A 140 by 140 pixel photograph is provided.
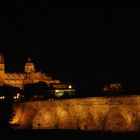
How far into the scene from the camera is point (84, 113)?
133 ft

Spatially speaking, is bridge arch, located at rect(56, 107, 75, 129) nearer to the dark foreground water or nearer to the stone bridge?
the stone bridge

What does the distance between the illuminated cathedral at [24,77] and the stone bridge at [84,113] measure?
1114 inches

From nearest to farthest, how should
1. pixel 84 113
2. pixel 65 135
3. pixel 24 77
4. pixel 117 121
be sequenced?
pixel 65 135 → pixel 117 121 → pixel 84 113 → pixel 24 77

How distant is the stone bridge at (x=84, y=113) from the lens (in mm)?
35469

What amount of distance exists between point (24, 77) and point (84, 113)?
40.5 metres

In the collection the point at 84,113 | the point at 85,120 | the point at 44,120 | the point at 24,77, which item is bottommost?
the point at 85,120

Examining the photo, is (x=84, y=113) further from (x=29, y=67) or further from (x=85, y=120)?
(x=29, y=67)

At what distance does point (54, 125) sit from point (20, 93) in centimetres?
2317

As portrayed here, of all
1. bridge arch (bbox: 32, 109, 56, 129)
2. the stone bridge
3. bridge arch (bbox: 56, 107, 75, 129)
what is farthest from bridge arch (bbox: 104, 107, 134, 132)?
bridge arch (bbox: 32, 109, 56, 129)

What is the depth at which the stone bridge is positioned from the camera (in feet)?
116

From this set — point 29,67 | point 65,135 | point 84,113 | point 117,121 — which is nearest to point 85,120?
point 84,113

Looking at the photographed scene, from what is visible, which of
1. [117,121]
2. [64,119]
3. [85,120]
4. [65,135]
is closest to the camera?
[65,135]

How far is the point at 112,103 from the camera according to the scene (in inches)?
1464

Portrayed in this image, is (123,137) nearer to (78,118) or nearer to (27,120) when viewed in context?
(78,118)
